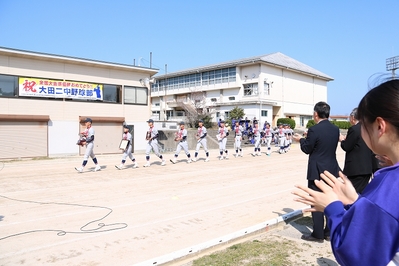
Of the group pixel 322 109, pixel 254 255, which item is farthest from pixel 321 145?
pixel 254 255

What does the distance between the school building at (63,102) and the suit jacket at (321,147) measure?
18022 mm

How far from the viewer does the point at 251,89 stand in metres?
41.6

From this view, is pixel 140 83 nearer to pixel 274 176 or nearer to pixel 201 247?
pixel 274 176

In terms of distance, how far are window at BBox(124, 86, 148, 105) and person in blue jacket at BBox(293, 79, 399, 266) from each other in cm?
2220

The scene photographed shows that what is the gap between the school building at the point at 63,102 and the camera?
708 inches

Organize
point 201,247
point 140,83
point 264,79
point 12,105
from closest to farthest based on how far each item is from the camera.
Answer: point 201,247, point 12,105, point 140,83, point 264,79

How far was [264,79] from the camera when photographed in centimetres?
4022

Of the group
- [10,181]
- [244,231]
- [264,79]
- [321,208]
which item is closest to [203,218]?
[244,231]

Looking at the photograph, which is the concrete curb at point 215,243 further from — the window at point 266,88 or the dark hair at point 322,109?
the window at point 266,88

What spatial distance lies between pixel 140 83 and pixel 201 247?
20528 mm

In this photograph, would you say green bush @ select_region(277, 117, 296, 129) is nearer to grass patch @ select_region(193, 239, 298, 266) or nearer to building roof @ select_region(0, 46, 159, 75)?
building roof @ select_region(0, 46, 159, 75)

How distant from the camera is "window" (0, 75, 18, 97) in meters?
17.7

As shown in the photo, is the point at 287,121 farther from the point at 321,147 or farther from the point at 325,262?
the point at 325,262

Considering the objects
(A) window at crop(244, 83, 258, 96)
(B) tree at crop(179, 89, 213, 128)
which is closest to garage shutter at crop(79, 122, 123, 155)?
(B) tree at crop(179, 89, 213, 128)
